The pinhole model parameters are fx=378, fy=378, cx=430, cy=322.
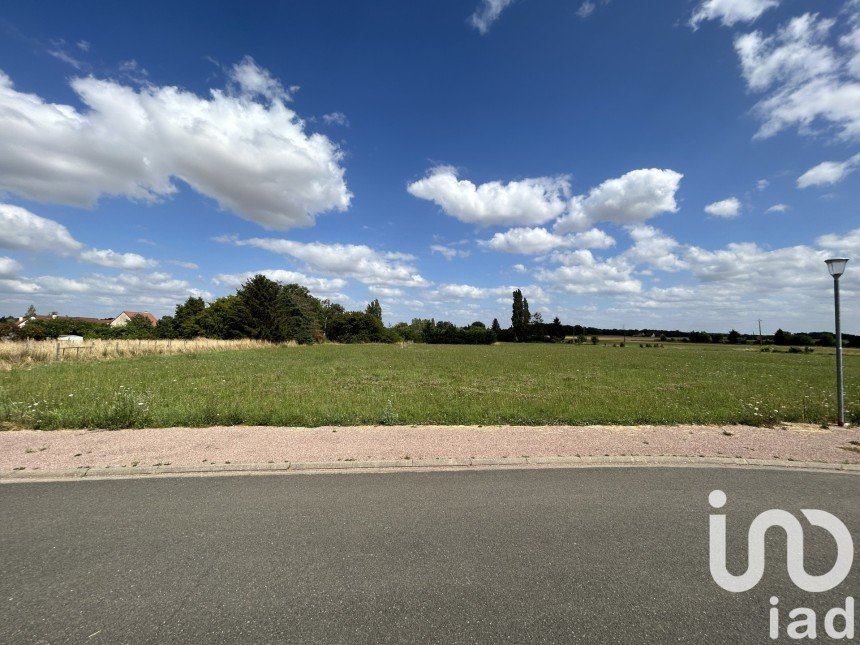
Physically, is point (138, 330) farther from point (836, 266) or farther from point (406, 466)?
point (836, 266)

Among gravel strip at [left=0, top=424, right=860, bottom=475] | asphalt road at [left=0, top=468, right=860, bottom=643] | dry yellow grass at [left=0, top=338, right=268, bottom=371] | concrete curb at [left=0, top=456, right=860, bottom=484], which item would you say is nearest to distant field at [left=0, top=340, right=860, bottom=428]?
gravel strip at [left=0, top=424, right=860, bottom=475]

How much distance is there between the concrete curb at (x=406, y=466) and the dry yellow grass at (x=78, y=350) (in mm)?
21980

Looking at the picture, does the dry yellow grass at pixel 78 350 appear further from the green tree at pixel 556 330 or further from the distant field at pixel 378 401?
the green tree at pixel 556 330

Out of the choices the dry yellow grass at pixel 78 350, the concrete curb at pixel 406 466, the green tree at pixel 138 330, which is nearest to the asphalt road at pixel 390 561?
the concrete curb at pixel 406 466

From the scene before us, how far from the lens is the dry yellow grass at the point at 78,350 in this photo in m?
22.5

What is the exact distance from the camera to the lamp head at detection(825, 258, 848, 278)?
29.6ft

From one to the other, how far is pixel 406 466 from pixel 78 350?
31.8 m

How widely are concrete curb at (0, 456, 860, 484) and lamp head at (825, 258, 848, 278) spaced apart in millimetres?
5352

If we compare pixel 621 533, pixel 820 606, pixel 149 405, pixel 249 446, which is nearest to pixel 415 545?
pixel 621 533

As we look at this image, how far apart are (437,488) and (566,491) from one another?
67.7 inches

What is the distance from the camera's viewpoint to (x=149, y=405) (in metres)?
9.62

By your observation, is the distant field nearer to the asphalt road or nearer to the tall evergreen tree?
the asphalt road

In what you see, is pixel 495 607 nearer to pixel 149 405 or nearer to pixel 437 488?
pixel 437 488

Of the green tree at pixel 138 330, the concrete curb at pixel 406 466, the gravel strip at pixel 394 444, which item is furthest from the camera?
the green tree at pixel 138 330
